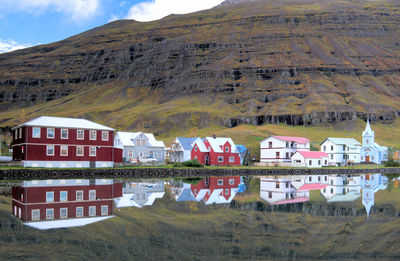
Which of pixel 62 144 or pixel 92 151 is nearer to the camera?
pixel 62 144

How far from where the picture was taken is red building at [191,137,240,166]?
3012 inches

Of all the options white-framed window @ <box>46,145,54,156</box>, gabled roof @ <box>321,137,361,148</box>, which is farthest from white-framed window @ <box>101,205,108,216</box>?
gabled roof @ <box>321,137,361,148</box>

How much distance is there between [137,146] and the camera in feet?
251

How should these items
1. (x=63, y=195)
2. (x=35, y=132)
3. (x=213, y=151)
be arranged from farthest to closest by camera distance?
(x=213, y=151)
(x=35, y=132)
(x=63, y=195)

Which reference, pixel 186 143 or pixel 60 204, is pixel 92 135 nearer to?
pixel 186 143

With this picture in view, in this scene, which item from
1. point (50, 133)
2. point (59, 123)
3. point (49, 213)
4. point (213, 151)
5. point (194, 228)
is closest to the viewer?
point (194, 228)

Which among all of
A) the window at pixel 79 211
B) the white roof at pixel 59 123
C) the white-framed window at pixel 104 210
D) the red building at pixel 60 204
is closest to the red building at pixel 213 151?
the white roof at pixel 59 123

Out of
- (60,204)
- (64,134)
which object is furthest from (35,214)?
(64,134)

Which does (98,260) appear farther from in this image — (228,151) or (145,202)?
(228,151)

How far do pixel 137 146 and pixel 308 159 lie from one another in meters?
30.6

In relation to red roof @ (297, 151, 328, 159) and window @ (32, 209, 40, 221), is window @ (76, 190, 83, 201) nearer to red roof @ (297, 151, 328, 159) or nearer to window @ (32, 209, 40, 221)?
window @ (32, 209, 40, 221)

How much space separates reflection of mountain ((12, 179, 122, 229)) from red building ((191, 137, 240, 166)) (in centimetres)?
4445

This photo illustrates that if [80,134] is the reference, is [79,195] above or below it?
below

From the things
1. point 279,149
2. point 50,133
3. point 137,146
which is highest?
point 50,133
